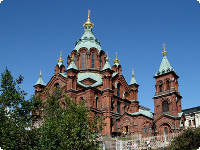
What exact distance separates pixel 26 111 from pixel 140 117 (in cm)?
2775

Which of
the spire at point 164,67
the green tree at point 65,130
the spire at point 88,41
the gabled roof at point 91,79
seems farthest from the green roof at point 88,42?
the green tree at point 65,130

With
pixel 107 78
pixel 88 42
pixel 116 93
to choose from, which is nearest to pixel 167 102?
pixel 116 93

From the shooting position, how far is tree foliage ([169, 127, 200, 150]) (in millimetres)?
24062

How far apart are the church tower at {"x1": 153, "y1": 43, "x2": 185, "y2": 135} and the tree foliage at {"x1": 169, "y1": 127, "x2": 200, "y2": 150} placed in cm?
2010

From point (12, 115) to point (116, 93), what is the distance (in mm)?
33947

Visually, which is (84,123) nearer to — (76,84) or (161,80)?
(76,84)

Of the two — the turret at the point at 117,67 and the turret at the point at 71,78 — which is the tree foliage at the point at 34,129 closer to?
the turret at the point at 71,78

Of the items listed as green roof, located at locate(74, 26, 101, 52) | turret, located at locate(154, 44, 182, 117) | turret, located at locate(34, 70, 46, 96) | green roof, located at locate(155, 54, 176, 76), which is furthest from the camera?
green roof, located at locate(74, 26, 101, 52)

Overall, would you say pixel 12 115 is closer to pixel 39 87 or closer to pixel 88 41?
pixel 39 87

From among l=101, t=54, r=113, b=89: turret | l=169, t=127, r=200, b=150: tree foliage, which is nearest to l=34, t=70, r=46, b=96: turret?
l=101, t=54, r=113, b=89: turret

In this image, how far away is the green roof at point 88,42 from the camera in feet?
196

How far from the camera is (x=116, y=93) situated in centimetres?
5347

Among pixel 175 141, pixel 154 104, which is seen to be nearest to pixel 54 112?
pixel 175 141

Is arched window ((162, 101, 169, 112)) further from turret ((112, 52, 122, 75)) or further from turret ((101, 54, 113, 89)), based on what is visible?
turret ((112, 52, 122, 75))
